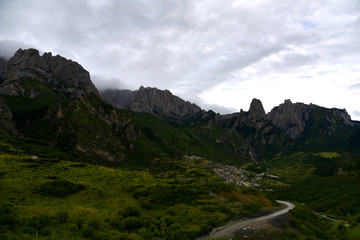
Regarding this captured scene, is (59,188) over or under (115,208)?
under

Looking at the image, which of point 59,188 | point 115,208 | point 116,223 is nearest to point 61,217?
point 116,223

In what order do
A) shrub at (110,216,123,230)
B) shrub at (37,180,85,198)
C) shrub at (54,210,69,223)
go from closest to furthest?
shrub at (54,210,69,223)
shrub at (110,216,123,230)
shrub at (37,180,85,198)

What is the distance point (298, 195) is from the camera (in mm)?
196250

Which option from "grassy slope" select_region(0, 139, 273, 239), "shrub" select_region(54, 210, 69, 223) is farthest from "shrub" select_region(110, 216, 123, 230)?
"shrub" select_region(54, 210, 69, 223)

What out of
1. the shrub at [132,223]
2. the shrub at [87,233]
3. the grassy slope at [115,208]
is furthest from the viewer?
the shrub at [132,223]

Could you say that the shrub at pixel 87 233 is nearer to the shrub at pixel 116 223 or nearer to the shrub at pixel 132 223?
the shrub at pixel 116 223

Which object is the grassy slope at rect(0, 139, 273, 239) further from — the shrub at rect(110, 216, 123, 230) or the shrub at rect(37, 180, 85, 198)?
the shrub at rect(37, 180, 85, 198)

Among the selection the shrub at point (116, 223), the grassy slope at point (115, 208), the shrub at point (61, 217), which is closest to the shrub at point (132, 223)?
the grassy slope at point (115, 208)

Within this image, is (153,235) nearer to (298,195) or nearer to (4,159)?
(4,159)

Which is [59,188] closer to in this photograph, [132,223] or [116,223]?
[116,223]

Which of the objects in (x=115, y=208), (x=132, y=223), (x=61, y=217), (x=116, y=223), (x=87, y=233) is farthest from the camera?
(x=115, y=208)

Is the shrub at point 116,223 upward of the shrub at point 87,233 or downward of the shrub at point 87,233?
downward

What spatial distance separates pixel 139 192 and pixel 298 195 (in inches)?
7298

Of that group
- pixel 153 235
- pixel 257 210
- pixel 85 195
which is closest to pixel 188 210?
pixel 153 235
